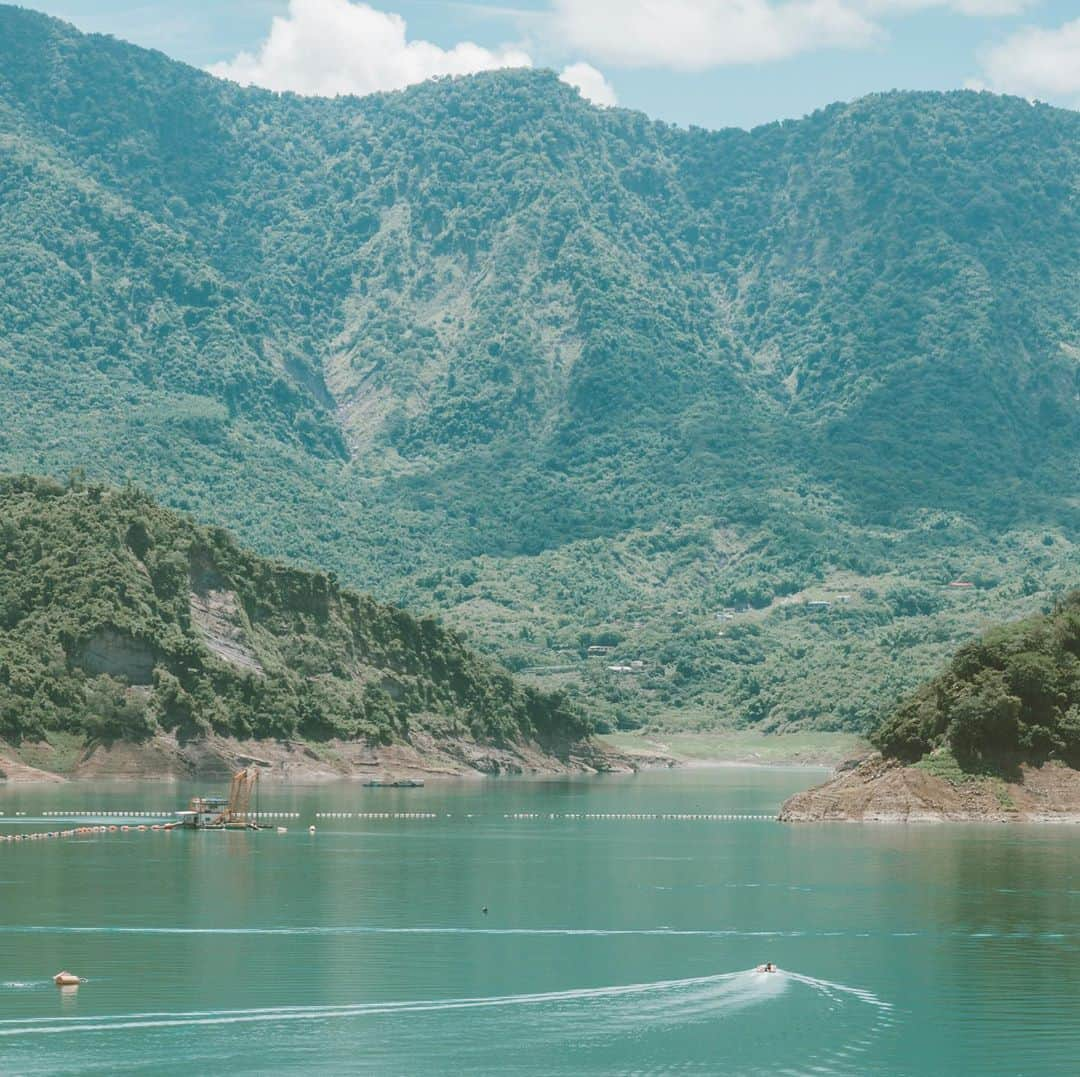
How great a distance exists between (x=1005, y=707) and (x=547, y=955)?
48.4 metres

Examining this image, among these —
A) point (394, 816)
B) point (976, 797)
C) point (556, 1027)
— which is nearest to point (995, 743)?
point (976, 797)

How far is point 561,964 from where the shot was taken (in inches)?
2665

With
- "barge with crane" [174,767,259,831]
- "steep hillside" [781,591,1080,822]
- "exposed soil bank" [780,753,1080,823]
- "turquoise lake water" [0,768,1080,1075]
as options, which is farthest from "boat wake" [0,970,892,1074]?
"barge with crane" [174,767,259,831]

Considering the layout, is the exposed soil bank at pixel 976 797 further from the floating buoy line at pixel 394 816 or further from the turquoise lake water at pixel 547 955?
the floating buoy line at pixel 394 816

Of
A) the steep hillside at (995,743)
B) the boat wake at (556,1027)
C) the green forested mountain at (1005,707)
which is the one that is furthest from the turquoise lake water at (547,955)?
the green forested mountain at (1005,707)

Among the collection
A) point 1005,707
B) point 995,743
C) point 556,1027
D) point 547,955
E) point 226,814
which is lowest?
point 556,1027

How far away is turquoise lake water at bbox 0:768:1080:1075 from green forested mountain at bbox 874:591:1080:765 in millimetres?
4692

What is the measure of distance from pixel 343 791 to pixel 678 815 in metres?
42.7

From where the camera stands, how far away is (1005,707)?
113 m

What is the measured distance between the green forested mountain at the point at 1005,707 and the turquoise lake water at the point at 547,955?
469cm

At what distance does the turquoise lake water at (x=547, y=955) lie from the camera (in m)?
55.5

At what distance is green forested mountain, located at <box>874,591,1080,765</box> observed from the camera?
114125mm

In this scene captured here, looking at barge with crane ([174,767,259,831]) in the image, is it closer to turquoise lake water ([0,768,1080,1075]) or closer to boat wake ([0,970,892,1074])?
turquoise lake water ([0,768,1080,1075])

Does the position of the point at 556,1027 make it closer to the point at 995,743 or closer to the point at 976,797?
the point at 976,797
